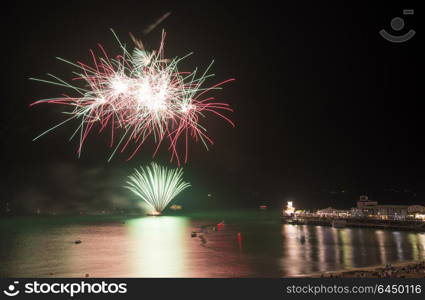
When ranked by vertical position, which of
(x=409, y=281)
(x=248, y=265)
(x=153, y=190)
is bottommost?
(x=248, y=265)

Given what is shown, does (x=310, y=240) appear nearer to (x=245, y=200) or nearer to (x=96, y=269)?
(x=96, y=269)

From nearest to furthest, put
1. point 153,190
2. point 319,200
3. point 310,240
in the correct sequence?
point 310,240 → point 153,190 → point 319,200

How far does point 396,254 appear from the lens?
25.0m

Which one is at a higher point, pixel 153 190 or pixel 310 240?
pixel 153 190

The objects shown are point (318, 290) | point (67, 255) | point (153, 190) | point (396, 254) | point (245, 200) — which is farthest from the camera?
point (245, 200)

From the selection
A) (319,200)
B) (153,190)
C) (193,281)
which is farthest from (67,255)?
(319,200)

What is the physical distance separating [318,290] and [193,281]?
3.02 metres

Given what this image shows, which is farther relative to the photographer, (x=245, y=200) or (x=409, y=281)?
(x=245, y=200)
